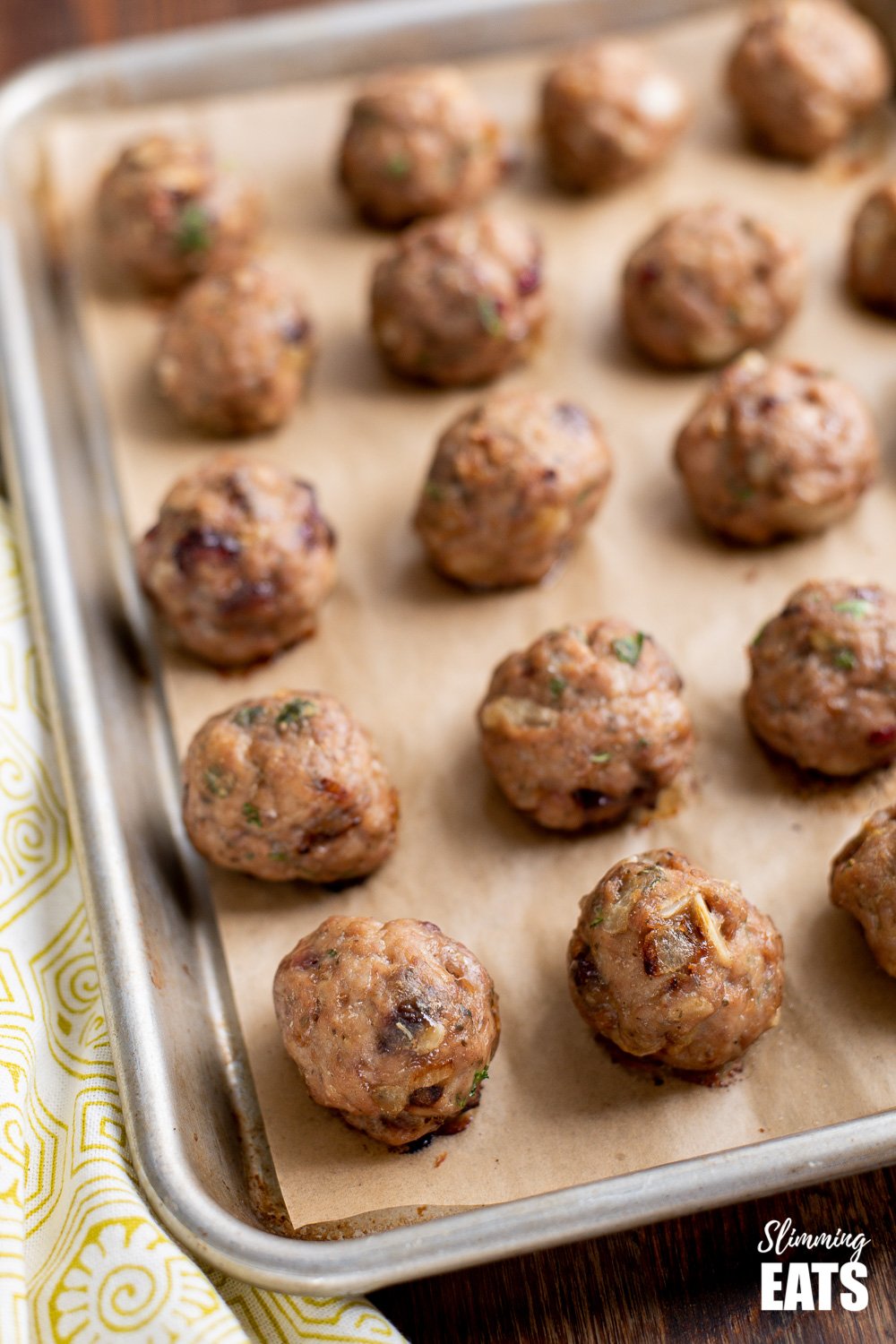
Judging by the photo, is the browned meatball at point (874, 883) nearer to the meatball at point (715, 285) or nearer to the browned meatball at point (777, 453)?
the browned meatball at point (777, 453)

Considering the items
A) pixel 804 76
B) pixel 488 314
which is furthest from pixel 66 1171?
pixel 804 76

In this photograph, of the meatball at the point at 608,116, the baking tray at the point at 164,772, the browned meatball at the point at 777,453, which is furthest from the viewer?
the meatball at the point at 608,116

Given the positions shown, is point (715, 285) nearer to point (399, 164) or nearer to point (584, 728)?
point (399, 164)

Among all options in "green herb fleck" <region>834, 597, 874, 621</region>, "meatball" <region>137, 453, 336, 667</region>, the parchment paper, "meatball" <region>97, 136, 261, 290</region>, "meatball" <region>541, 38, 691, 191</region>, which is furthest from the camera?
"meatball" <region>541, 38, 691, 191</region>

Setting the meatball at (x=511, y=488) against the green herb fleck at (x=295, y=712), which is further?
the meatball at (x=511, y=488)

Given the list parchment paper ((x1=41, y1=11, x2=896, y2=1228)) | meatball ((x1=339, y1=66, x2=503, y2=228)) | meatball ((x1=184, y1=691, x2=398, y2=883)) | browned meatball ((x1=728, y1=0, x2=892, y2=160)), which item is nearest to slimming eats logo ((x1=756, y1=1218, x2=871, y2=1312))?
parchment paper ((x1=41, y1=11, x2=896, y2=1228))

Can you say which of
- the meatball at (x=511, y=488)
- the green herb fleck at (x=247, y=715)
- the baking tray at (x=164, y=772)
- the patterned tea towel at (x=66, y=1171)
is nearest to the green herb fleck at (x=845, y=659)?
the meatball at (x=511, y=488)

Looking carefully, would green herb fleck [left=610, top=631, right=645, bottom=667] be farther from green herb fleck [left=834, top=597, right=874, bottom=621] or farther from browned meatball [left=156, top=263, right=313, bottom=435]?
browned meatball [left=156, top=263, right=313, bottom=435]
